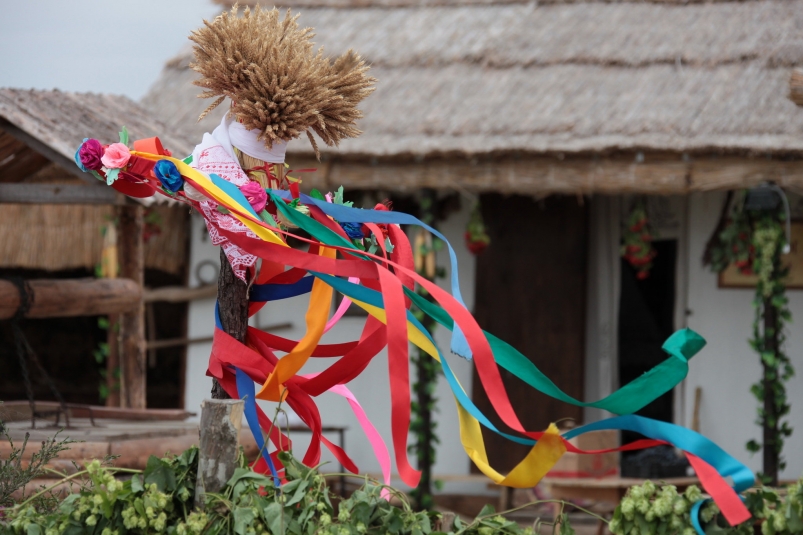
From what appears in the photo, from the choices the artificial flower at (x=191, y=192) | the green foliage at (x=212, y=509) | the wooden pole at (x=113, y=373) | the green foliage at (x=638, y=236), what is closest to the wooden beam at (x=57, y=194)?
the wooden pole at (x=113, y=373)

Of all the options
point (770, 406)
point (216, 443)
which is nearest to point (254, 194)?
point (216, 443)

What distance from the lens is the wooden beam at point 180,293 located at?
7.01 meters

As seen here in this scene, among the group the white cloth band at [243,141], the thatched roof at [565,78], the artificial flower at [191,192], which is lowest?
the artificial flower at [191,192]

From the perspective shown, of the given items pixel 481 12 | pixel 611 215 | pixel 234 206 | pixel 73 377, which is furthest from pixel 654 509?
pixel 73 377

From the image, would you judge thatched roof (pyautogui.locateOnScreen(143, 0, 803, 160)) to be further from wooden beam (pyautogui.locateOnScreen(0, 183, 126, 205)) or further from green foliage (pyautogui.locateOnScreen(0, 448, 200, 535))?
green foliage (pyautogui.locateOnScreen(0, 448, 200, 535))

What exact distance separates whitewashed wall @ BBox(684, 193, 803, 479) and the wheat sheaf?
16.0ft

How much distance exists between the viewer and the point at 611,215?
6.96 m

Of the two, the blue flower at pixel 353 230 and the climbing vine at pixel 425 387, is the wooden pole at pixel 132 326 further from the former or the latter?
the blue flower at pixel 353 230

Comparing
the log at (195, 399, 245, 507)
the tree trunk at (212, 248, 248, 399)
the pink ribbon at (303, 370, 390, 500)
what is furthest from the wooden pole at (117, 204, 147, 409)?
the log at (195, 399, 245, 507)

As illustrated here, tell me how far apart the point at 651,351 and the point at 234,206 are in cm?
564

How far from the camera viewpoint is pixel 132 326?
4891 millimetres

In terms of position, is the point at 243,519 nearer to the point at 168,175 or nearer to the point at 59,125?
the point at 168,175

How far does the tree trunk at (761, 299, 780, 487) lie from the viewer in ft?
17.9

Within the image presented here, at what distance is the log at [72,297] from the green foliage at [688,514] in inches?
113
